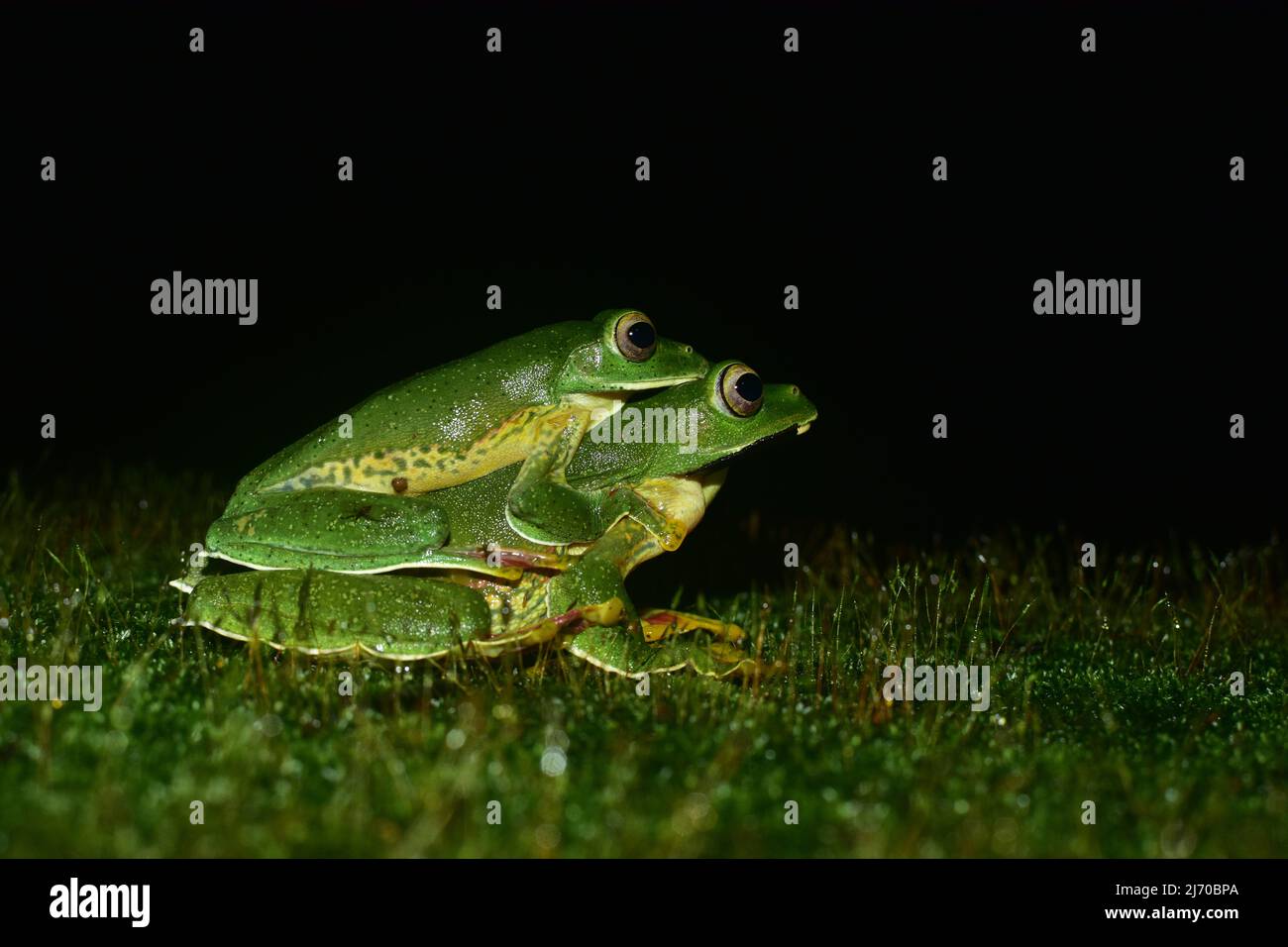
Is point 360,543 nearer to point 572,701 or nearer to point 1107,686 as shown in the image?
point 572,701

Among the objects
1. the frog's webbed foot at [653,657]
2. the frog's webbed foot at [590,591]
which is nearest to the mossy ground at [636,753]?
the frog's webbed foot at [653,657]

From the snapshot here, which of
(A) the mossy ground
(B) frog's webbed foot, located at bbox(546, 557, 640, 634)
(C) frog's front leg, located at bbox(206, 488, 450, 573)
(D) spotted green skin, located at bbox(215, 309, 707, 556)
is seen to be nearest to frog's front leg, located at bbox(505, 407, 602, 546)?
(D) spotted green skin, located at bbox(215, 309, 707, 556)

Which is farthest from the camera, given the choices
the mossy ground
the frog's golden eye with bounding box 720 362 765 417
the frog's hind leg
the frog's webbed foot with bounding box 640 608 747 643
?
the frog's webbed foot with bounding box 640 608 747 643

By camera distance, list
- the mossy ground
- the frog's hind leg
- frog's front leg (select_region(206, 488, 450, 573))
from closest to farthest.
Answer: the mossy ground → the frog's hind leg → frog's front leg (select_region(206, 488, 450, 573))

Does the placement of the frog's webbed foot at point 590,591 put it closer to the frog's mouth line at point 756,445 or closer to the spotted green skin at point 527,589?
the spotted green skin at point 527,589

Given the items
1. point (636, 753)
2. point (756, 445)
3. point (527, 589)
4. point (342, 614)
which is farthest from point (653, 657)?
point (342, 614)

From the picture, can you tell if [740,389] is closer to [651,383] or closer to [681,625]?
[651,383]

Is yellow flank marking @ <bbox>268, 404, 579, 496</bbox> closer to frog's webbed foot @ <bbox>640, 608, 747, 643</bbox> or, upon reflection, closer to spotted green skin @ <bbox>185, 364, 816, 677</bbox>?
spotted green skin @ <bbox>185, 364, 816, 677</bbox>
